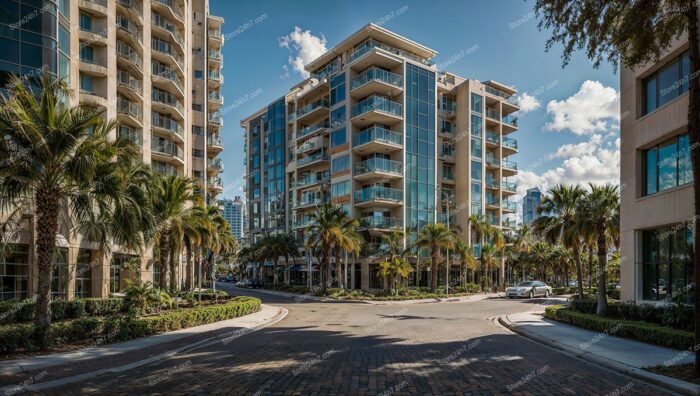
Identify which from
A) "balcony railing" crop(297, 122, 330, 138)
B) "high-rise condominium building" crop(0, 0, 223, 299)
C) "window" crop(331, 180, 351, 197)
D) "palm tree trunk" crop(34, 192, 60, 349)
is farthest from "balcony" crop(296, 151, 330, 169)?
"palm tree trunk" crop(34, 192, 60, 349)

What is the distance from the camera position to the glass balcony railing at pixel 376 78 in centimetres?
5203

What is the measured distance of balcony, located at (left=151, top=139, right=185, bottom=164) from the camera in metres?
46.1

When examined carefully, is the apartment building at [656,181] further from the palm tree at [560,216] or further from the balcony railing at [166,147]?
the balcony railing at [166,147]

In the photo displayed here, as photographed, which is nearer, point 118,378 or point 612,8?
point 118,378

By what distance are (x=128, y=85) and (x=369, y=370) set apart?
124ft

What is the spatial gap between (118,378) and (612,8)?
15.2 m

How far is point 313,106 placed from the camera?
63000 millimetres

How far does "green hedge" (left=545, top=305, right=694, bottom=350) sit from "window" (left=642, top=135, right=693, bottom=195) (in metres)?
5.58

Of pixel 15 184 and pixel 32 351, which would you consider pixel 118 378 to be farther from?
pixel 15 184

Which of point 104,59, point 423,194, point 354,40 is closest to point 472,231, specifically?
point 423,194

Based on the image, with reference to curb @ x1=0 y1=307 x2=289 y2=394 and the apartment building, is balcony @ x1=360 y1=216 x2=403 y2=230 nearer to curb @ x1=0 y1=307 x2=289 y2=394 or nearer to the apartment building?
the apartment building

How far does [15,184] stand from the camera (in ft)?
45.0

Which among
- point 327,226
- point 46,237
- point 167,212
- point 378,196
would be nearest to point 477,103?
point 378,196

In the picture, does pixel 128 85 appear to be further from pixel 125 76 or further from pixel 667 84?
pixel 667 84
